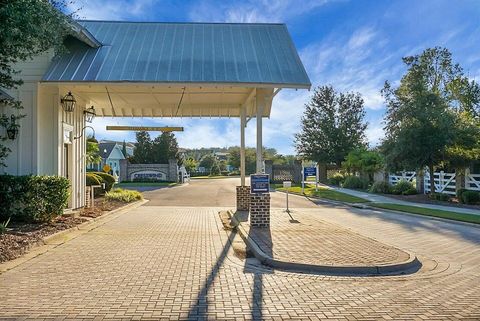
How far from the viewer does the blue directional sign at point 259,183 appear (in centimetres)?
1212

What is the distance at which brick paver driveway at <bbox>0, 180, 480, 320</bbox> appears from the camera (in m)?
5.25

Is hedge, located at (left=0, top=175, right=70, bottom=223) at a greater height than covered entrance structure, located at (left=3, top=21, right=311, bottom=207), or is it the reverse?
covered entrance structure, located at (left=3, top=21, right=311, bottom=207)

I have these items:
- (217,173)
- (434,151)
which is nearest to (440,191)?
(434,151)

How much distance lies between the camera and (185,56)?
13914 millimetres

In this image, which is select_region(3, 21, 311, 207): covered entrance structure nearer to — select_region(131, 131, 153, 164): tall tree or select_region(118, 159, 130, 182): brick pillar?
select_region(118, 159, 130, 182): brick pillar

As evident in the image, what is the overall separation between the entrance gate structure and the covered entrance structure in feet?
0.09

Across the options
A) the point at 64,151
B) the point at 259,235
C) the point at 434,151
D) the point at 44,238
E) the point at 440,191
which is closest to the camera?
the point at 44,238

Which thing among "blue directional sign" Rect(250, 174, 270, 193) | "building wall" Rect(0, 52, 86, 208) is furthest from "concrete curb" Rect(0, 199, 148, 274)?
"blue directional sign" Rect(250, 174, 270, 193)

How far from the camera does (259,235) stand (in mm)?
10758

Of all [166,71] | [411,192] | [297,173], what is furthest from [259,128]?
[297,173]

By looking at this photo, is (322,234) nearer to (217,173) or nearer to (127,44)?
(127,44)

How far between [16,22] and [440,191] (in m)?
26.3

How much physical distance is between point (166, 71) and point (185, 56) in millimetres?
1388

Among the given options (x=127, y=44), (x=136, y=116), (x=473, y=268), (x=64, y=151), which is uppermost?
(x=127, y=44)
